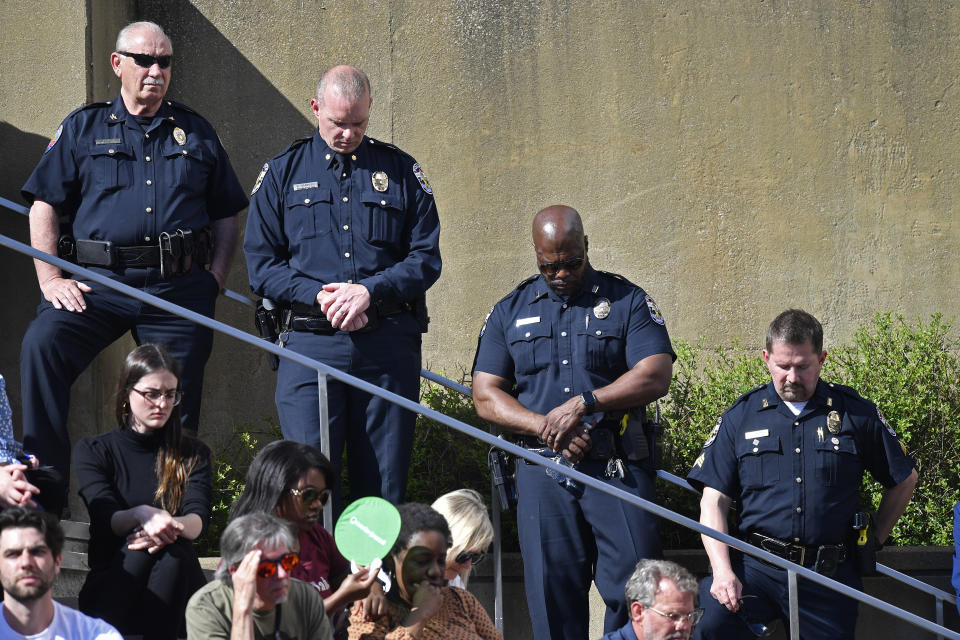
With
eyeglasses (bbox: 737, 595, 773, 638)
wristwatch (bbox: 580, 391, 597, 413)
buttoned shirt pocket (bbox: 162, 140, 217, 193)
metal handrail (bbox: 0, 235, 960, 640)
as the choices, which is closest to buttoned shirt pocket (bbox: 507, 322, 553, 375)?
wristwatch (bbox: 580, 391, 597, 413)

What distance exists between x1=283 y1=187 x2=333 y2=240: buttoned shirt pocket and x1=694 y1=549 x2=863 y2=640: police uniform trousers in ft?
6.84

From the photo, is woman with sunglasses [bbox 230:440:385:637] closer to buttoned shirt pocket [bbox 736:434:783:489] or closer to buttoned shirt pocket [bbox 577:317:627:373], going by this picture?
buttoned shirt pocket [bbox 577:317:627:373]

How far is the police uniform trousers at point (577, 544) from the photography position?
495 cm

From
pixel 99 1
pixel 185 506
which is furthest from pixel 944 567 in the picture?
pixel 99 1

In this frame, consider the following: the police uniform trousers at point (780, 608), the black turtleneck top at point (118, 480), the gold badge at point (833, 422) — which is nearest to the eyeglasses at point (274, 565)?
the black turtleneck top at point (118, 480)

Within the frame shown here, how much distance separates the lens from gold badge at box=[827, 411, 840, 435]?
510 cm

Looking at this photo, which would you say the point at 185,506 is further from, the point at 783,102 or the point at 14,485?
the point at 783,102

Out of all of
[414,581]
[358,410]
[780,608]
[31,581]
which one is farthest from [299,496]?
[780,608]

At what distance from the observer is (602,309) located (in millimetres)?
5262

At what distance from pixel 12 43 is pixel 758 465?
3969 millimetres

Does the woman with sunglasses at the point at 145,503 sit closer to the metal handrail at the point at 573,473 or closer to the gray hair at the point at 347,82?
the metal handrail at the point at 573,473

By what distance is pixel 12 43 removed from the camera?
6.27m

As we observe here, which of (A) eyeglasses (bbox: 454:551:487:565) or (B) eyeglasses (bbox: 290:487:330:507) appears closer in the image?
(B) eyeglasses (bbox: 290:487:330:507)

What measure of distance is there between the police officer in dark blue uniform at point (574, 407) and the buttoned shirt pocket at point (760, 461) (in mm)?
360
